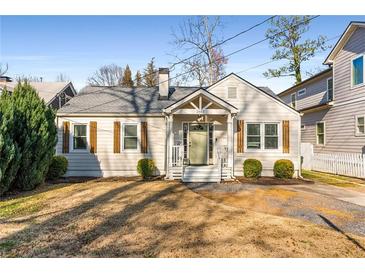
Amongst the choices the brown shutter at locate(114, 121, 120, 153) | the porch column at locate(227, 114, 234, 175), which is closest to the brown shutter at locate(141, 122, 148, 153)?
the brown shutter at locate(114, 121, 120, 153)

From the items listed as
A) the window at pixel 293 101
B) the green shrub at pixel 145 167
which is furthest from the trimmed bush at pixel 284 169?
the window at pixel 293 101

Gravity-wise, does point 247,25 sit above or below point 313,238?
above

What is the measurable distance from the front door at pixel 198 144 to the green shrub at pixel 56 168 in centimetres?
604

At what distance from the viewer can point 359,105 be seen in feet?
41.9

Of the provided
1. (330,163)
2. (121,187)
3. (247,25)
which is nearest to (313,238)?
(121,187)

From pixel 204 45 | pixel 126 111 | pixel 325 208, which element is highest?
pixel 204 45

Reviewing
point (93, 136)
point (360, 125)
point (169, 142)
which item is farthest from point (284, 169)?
point (93, 136)

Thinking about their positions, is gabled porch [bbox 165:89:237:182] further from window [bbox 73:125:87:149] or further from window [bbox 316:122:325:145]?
window [bbox 316:122:325:145]

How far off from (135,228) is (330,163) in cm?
1264

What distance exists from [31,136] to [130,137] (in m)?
4.51

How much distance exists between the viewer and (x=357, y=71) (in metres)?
13.0

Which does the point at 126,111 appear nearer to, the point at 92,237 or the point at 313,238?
the point at 92,237

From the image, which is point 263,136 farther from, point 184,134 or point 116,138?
point 116,138

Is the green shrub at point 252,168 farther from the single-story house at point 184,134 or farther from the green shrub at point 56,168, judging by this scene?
the green shrub at point 56,168
